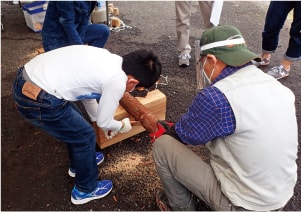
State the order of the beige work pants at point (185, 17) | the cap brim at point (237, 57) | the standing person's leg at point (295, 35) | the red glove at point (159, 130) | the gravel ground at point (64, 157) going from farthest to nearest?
the beige work pants at point (185, 17), the standing person's leg at point (295, 35), the gravel ground at point (64, 157), the red glove at point (159, 130), the cap brim at point (237, 57)

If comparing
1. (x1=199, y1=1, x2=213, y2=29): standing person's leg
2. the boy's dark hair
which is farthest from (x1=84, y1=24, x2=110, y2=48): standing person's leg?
the boy's dark hair

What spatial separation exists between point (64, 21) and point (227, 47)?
1.52 meters

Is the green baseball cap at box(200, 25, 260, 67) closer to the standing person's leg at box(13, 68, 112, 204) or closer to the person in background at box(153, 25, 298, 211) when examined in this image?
the person in background at box(153, 25, 298, 211)

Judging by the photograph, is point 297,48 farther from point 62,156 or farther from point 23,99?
point 23,99

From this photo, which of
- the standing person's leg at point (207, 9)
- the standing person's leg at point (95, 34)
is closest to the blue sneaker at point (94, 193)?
the standing person's leg at point (95, 34)

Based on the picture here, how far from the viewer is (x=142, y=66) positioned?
1.90 m

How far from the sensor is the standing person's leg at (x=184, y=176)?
178 cm

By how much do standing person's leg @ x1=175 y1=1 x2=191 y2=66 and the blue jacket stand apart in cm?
144

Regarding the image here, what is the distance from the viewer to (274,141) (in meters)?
1.51

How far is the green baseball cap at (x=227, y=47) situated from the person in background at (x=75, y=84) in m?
0.37

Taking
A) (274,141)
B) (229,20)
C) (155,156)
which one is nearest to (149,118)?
(155,156)

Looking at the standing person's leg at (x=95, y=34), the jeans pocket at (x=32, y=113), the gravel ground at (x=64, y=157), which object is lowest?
the gravel ground at (x=64, y=157)

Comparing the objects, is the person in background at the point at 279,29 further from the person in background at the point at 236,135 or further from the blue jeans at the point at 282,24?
the person in background at the point at 236,135

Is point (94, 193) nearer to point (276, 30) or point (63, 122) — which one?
point (63, 122)
